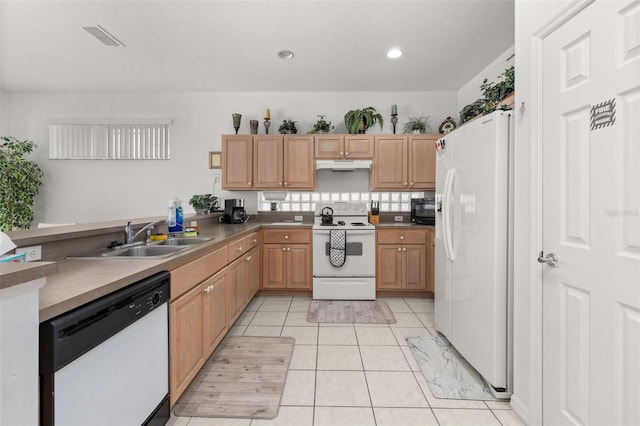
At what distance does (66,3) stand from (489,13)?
11.8 feet

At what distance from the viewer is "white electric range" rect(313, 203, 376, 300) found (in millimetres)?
3453

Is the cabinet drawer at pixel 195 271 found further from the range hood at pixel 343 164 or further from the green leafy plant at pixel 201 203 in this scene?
the range hood at pixel 343 164

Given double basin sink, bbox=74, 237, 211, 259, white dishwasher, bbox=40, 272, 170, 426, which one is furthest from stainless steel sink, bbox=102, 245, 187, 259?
white dishwasher, bbox=40, 272, 170, 426

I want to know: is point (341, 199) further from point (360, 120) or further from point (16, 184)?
point (16, 184)

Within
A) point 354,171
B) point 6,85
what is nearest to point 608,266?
point 354,171

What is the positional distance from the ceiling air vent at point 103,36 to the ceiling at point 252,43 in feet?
0.20

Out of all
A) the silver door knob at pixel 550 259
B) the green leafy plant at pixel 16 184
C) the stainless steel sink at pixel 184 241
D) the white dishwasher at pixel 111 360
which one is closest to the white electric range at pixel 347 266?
the stainless steel sink at pixel 184 241

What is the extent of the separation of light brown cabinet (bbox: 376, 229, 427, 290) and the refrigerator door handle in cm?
128

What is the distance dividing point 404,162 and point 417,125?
1.93 feet

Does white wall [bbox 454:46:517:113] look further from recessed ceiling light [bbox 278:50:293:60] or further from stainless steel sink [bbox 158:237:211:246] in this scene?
stainless steel sink [bbox 158:237:211:246]

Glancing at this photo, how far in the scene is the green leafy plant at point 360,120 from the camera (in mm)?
3816

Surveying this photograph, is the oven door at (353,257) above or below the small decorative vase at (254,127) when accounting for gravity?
below

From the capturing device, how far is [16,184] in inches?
151

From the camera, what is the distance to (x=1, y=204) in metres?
3.79
